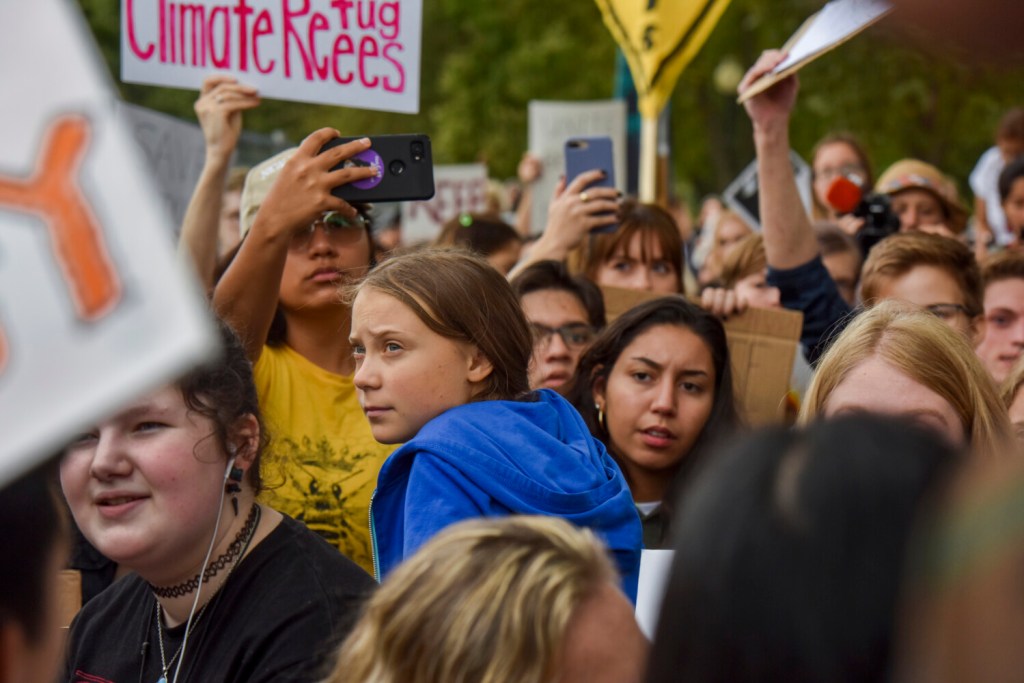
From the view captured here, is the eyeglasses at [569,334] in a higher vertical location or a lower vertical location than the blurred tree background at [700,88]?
lower

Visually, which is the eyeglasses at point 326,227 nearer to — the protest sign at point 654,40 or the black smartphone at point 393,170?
the black smartphone at point 393,170

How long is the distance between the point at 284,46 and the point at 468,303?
1498mm

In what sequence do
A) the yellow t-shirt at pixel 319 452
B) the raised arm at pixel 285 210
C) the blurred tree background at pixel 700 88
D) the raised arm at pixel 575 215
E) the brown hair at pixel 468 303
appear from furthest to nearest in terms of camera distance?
the blurred tree background at pixel 700 88 < the raised arm at pixel 575 215 < the yellow t-shirt at pixel 319 452 < the raised arm at pixel 285 210 < the brown hair at pixel 468 303

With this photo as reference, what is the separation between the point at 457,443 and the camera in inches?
112

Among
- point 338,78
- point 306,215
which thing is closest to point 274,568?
point 306,215

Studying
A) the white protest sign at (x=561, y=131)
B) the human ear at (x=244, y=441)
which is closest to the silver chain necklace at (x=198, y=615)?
the human ear at (x=244, y=441)

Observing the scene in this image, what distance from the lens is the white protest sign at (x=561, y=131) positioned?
7.63 metres

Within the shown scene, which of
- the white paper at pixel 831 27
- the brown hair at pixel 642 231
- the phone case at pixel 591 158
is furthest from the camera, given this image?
the brown hair at pixel 642 231

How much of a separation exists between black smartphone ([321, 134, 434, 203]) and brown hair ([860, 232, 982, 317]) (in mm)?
1696

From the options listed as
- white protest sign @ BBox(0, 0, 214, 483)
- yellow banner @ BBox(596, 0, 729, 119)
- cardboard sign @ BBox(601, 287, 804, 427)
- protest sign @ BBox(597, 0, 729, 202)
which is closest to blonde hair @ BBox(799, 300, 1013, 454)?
cardboard sign @ BBox(601, 287, 804, 427)

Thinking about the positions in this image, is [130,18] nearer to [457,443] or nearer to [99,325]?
[457,443]

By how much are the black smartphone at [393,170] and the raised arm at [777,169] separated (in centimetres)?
118

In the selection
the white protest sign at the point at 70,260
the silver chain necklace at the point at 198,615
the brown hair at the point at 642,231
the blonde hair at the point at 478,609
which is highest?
the white protest sign at the point at 70,260

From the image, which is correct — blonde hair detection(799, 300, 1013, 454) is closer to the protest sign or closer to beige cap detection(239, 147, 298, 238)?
beige cap detection(239, 147, 298, 238)
